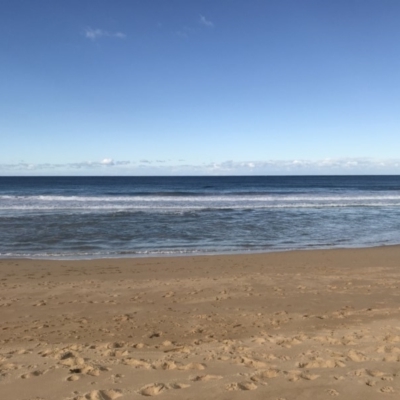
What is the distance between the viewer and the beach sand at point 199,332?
4.06 m

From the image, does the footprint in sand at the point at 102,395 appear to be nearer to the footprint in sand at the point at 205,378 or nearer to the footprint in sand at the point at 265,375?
the footprint in sand at the point at 205,378

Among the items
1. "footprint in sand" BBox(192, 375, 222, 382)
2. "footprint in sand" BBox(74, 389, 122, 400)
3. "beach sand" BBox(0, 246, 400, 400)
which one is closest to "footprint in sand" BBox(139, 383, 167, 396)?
"beach sand" BBox(0, 246, 400, 400)

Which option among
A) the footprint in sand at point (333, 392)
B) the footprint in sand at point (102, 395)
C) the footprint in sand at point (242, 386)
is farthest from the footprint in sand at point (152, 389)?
the footprint in sand at point (333, 392)

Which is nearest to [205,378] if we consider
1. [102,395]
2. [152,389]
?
[152,389]

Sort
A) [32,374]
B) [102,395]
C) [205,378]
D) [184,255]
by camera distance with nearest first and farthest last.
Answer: [102,395] < [205,378] < [32,374] < [184,255]

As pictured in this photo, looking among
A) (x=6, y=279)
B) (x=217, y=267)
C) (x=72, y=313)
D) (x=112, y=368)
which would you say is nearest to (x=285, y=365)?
(x=112, y=368)

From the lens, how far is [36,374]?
14.3ft

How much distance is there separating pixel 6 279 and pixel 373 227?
17.3 meters

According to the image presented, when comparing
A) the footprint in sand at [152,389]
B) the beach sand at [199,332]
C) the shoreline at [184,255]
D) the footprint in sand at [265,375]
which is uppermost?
the footprint in sand at [152,389]

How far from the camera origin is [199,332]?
5.92 meters

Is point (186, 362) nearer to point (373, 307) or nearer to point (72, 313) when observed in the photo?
point (72, 313)

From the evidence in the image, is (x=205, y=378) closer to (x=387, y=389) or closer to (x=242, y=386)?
(x=242, y=386)

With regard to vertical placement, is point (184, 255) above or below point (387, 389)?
below

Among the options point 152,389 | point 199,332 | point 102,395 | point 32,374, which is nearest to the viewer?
point 102,395
